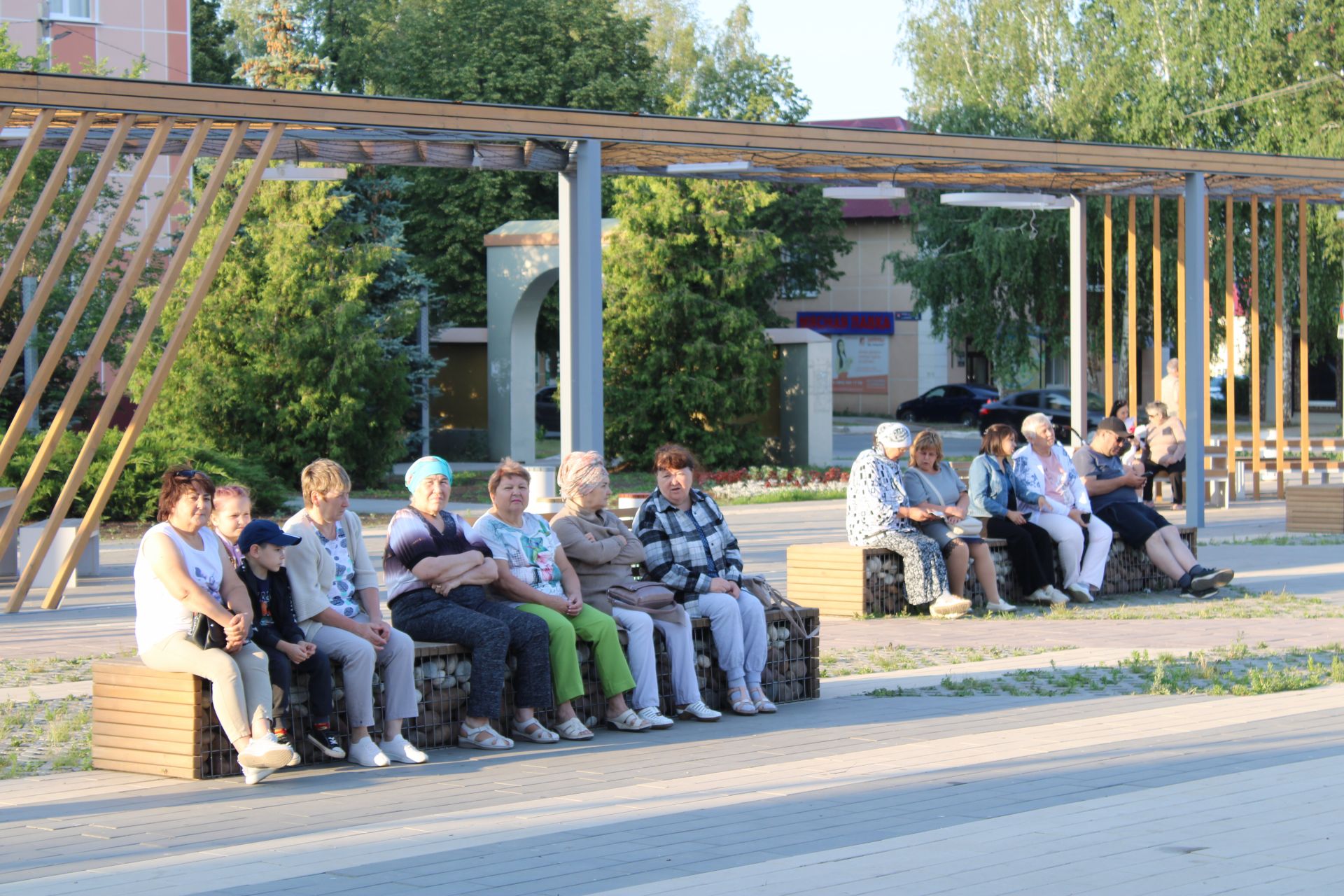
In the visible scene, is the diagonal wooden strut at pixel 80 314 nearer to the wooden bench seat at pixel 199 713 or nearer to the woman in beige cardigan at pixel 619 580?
the woman in beige cardigan at pixel 619 580

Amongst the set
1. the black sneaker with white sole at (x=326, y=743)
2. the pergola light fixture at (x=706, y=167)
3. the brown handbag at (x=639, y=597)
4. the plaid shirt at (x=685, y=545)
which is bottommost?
the black sneaker with white sole at (x=326, y=743)

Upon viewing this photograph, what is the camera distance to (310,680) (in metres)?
7.32

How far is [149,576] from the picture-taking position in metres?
7.24

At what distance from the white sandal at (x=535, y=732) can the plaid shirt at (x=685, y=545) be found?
1276 millimetres

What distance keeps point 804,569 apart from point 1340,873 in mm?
7323

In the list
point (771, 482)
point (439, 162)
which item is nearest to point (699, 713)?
point (439, 162)

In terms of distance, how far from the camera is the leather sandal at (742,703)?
863 centimetres

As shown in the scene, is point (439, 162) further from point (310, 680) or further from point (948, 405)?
point (948, 405)

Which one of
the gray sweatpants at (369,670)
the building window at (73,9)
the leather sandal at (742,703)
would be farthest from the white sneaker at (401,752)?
the building window at (73,9)

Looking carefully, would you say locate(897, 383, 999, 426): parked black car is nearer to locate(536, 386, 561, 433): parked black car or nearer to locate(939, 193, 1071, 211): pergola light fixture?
locate(536, 386, 561, 433): parked black car

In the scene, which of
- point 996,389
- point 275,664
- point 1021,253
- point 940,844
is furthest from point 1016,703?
point 996,389

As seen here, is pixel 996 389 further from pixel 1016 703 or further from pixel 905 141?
pixel 1016 703

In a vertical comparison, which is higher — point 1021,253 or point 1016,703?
point 1021,253

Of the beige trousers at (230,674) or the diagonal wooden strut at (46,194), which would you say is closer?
the beige trousers at (230,674)
